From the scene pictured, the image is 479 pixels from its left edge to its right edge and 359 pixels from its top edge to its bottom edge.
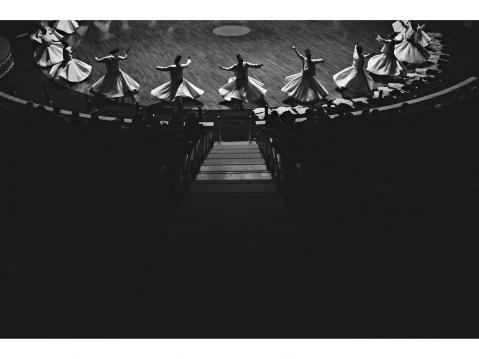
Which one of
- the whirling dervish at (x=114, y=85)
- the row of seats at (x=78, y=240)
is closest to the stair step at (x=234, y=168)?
the row of seats at (x=78, y=240)

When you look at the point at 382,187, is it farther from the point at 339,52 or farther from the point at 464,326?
the point at 339,52

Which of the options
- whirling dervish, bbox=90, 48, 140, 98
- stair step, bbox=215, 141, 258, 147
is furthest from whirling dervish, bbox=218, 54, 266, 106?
whirling dervish, bbox=90, 48, 140, 98

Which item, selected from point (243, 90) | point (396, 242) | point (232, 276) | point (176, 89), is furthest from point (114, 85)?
point (396, 242)

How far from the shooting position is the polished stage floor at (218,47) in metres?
12.1

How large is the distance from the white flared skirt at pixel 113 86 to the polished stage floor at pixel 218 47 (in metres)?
0.40

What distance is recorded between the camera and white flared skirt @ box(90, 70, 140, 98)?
11.0 metres

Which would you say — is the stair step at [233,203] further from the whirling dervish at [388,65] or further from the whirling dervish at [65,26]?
the whirling dervish at [65,26]

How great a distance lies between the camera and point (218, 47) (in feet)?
47.0

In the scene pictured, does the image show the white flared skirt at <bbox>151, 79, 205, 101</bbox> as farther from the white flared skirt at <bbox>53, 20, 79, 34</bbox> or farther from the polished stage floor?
the white flared skirt at <bbox>53, 20, 79, 34</bbox>

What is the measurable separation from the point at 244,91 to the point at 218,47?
3.99 m

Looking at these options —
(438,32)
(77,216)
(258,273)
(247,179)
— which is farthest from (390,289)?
(438,32)

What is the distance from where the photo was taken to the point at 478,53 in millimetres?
13469

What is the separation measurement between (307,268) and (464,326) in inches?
43.9

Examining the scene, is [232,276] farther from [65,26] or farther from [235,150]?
[65,26]
